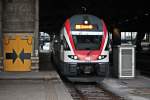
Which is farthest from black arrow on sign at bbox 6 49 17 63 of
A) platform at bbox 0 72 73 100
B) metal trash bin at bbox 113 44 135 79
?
metal trash bin at bbox 113 44 135 79

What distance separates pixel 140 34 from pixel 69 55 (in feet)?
215

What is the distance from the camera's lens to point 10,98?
14828mm

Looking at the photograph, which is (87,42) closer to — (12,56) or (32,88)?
(12,56)

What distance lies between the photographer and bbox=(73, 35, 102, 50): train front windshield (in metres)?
23.7

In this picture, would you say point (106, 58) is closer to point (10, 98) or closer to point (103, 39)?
point (103, 39)

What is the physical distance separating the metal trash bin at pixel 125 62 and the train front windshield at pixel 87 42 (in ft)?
7.07

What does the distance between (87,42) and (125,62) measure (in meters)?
2.83

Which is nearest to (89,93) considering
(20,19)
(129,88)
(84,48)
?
(129,88)

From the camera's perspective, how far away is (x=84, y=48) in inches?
931

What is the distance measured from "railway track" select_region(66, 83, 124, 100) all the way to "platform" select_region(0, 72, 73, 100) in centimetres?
74

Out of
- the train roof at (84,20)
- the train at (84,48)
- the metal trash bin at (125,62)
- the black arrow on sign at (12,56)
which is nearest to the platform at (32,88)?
the train at (84,48)

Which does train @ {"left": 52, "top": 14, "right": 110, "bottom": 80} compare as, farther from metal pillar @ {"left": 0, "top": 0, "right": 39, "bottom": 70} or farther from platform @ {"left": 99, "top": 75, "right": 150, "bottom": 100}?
metal pillar @ {"left": 0, "top": 0, "right": 39, "bottom": 70}

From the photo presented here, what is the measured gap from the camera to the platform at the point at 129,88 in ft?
59.9

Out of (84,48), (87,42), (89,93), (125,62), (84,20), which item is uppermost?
(84,20)
